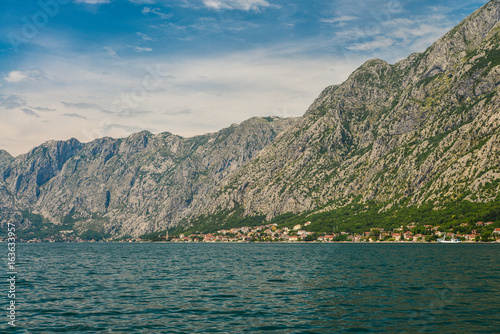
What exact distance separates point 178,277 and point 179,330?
3968 cm

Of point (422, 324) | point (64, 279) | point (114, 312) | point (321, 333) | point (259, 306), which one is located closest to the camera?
point (321, 333)

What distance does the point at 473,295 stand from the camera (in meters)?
43.6

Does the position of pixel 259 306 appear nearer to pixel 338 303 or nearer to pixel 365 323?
pixel 338 303

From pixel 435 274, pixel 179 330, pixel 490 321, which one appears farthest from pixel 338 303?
pixel 435 274

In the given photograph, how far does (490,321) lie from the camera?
→ 102 feet

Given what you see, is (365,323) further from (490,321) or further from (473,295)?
(473,295)

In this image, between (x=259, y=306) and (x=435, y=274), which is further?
(x=435, y=274)

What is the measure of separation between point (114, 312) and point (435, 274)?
2135 inches

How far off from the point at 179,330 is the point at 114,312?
1094 centimetres

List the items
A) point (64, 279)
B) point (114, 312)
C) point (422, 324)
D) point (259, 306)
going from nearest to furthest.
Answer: point (422, 324) < point (114, 312) < point (259, 306) < point (64, 279)

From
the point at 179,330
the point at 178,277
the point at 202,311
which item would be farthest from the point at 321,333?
the point at 178,277

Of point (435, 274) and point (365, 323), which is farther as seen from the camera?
point (435, 274)

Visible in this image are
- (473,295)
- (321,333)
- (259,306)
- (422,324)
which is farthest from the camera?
(473,295)

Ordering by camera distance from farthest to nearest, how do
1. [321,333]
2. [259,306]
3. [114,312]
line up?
1. [259,306]
2. [114,312]
3. [321,333]
